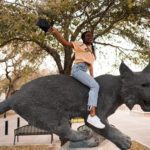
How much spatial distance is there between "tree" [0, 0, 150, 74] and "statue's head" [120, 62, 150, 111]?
5100 millimetres

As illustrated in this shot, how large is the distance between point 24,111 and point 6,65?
26647 mm

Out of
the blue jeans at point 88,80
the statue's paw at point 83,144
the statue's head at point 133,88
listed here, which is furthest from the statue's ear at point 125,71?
the statue's paw at point 83,144

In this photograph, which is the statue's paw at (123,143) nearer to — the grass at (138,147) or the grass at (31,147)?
the grass at (138,147)

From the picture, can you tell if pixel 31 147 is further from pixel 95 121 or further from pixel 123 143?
pixel 95 121

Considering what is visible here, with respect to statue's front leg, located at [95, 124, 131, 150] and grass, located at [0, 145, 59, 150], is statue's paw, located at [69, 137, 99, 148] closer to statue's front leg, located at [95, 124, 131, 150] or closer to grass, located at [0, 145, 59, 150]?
statue's front leg, located at [95, 124, 131, 150]

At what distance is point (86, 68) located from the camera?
5812mm

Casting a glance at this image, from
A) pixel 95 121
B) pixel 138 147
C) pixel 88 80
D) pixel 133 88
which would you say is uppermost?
pixel 88 80

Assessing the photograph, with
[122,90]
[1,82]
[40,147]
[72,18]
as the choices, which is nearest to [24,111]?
[122,90]

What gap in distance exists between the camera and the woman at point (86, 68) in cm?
537

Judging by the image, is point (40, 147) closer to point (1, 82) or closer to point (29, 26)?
point (29, 26)

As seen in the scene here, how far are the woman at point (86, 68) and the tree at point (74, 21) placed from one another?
4553 millimetres

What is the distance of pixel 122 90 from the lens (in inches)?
219

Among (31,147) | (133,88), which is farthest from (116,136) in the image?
(31,147)

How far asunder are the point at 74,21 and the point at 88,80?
6.45m
